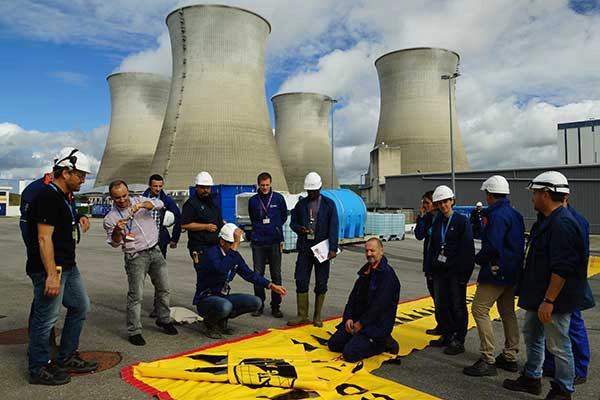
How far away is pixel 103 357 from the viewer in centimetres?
338

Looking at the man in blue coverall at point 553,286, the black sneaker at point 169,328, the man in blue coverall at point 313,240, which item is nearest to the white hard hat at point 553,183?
the man in blue coverall at point 553,286

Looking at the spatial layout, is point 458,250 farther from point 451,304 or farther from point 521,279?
point 521,279

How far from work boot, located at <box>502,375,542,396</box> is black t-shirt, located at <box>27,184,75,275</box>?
2968mm

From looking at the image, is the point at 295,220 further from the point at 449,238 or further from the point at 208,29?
the point at 208,29

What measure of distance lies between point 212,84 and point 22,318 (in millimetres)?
18333

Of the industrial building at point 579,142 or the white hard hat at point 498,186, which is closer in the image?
the white hard hat at point 498,186

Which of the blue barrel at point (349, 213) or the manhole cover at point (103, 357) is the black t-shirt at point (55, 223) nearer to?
the manhole cover at point (103, 357)

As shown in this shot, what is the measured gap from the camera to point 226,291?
4.11m

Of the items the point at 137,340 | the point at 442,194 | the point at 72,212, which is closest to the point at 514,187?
the point at 442,194

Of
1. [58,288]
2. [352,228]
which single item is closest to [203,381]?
[58,288]

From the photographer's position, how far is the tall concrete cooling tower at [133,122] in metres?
31.4

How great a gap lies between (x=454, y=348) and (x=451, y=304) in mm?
340

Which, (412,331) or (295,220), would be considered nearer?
(412,331)

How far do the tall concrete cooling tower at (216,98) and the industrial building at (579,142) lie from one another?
32.7 m
